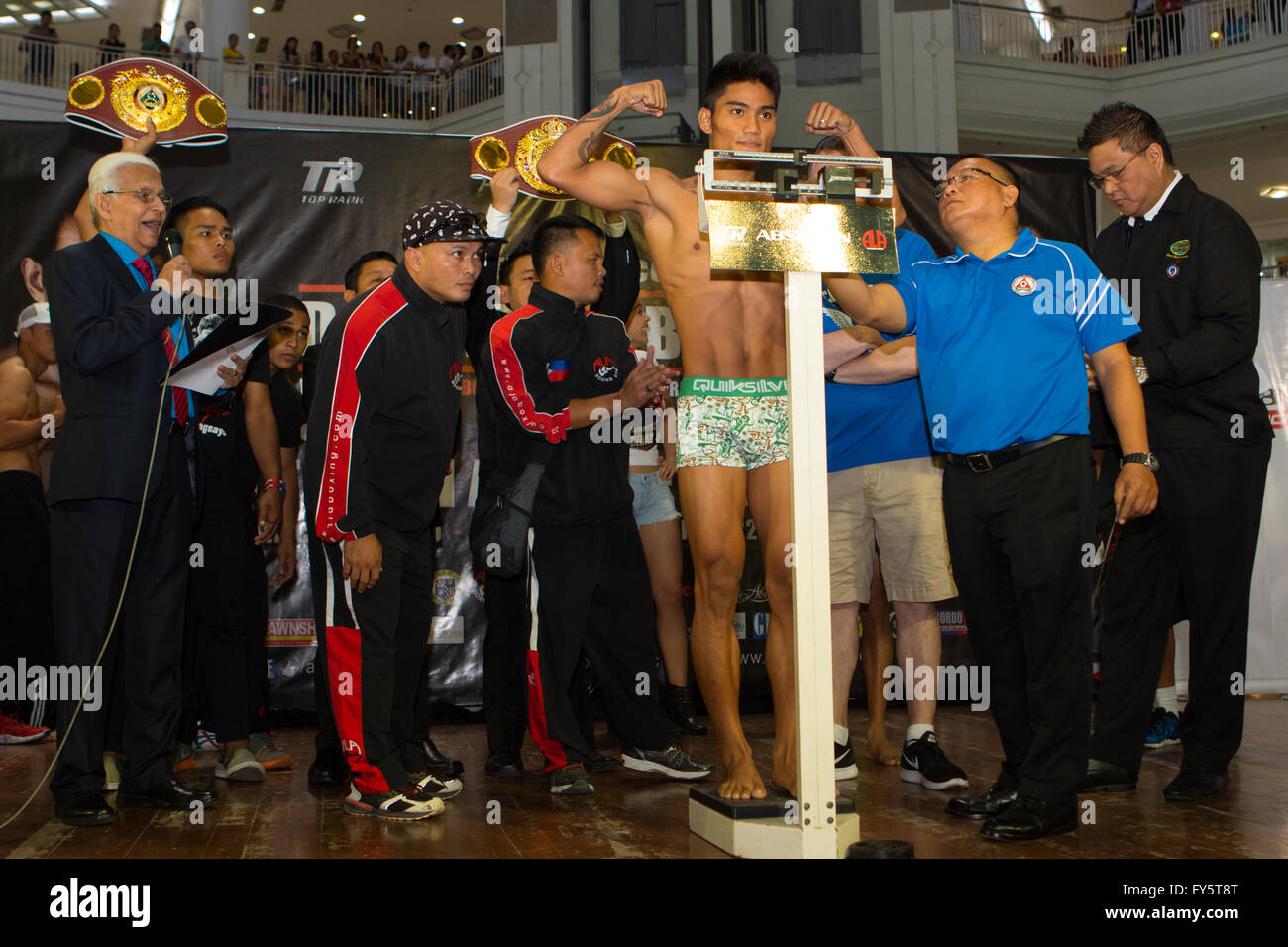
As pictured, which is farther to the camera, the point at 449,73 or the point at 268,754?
the point at 449,73

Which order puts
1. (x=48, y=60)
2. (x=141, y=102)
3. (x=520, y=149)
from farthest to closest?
1. (x=48, y=60)
2. (x=520, y=149)
3. (x=141, y=102)

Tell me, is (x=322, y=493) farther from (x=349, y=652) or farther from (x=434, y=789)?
(x=434, y=789)

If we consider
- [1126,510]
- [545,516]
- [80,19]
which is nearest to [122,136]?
[545,516]

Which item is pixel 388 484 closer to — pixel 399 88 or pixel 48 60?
pixel 48 60

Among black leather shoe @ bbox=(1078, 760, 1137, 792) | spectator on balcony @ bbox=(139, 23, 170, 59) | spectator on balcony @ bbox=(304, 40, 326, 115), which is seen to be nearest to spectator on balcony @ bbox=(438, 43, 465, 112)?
spectator on balcony @ bbox=(304, 40, 326, 115)

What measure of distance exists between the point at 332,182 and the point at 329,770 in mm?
2865

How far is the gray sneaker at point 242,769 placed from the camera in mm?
3809

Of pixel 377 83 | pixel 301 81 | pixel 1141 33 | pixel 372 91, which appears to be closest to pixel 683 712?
pixel 1141 33

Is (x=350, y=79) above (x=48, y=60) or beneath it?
above

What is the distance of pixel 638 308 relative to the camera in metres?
5.16

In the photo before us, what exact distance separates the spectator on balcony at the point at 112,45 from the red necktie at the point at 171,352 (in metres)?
16.1

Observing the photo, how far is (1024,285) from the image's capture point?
299 cm

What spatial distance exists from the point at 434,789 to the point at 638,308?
8.34 ft

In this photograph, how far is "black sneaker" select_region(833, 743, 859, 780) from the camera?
12.2ft
